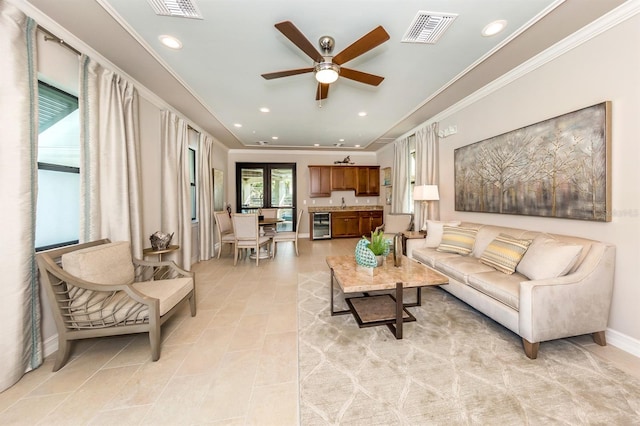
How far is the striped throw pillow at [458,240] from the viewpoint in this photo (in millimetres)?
3084

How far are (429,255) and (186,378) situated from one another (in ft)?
9.86

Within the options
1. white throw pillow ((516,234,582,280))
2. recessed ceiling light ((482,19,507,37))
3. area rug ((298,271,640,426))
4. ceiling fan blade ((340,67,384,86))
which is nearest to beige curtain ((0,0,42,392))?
area rug ((298,271,640,426))

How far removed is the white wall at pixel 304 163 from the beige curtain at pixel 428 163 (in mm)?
2802

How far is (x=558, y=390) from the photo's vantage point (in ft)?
4.86

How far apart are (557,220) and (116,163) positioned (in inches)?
188

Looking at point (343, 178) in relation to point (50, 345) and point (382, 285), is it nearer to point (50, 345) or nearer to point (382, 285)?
point (382, 285)

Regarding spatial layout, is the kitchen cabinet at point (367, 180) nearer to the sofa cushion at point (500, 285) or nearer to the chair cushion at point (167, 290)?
the sofa cushion at point (500, 285)

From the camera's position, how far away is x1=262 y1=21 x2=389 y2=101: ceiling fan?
5.89 feet

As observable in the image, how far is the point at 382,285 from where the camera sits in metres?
2.03

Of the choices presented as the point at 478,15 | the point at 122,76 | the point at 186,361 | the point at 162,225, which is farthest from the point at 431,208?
the point at 122,76

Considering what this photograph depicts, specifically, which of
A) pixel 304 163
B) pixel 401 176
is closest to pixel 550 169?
pixel 401 176

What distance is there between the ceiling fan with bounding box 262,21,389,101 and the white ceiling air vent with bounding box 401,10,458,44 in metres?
0.40

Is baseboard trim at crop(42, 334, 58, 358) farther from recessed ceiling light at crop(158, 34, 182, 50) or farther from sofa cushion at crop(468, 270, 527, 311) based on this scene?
sofa cushion at crop(468, 270, 527, 311)

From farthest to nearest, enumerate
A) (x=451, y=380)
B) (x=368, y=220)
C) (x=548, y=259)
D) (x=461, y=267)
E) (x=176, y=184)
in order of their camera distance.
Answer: (x=368, y=220)
(x=176, y=184)
(x=461, y=267)
(x=548, y=259)
(x=451, y=380)
